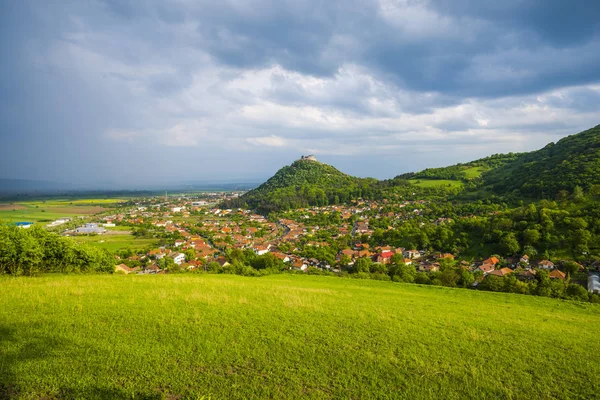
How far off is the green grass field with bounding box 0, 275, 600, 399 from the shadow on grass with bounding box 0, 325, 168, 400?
19 millimetres


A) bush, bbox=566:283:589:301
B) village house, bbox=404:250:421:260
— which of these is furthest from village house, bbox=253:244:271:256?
bush, bbox=566:283:589:301

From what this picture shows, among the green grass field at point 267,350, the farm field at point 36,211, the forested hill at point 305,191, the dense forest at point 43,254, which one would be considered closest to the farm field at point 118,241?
the farm field at point 36,211

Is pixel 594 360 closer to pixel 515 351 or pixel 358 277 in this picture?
pixel 515 351

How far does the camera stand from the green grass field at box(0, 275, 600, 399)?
452 centimetres

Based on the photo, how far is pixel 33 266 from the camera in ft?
46.0

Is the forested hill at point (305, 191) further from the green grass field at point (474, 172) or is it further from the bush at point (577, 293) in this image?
the bush at point (577, 293)

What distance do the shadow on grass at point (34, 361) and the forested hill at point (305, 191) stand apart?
3747 inches

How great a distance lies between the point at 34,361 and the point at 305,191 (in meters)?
115

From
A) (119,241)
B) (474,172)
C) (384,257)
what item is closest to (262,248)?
(384,257)

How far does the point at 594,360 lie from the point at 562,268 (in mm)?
30033

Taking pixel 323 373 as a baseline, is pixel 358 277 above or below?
below

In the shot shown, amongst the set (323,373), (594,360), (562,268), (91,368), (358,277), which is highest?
(91,368)

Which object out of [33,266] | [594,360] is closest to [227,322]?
[594,360]

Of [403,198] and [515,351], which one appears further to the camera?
[403,198]
